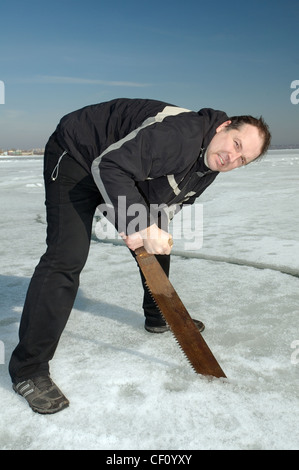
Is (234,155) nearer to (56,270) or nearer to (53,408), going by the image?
(56,270)

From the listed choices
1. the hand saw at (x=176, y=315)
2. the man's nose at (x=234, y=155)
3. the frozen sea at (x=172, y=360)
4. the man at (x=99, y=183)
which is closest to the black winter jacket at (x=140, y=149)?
the man at (x=99, y=183)

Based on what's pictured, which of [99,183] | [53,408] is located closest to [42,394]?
[53,408]

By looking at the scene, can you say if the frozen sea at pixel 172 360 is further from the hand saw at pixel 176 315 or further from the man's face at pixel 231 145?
the man's face at pixel 231 145

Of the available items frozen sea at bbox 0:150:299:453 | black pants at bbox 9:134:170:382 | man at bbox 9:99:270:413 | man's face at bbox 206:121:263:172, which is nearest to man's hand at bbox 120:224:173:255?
man at bbox 9:99:270:413

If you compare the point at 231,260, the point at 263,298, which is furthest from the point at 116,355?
the point at 231,260

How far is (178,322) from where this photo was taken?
1848 millimetres

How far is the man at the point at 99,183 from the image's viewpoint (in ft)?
5.45

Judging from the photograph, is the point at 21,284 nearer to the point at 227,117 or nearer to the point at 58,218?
the point at 58,218

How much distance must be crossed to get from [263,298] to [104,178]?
1594 millimetres

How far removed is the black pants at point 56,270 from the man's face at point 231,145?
54 centimetres

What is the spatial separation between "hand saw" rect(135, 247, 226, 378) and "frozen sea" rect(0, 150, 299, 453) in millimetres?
96

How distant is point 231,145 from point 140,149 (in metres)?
0.42

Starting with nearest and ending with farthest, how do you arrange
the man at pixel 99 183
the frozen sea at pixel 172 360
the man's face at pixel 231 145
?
1. the frozen sea at pixel 172 360
2. the man at pixel 99 183
3. the man's face at pixel 231 145

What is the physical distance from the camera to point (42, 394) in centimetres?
172
